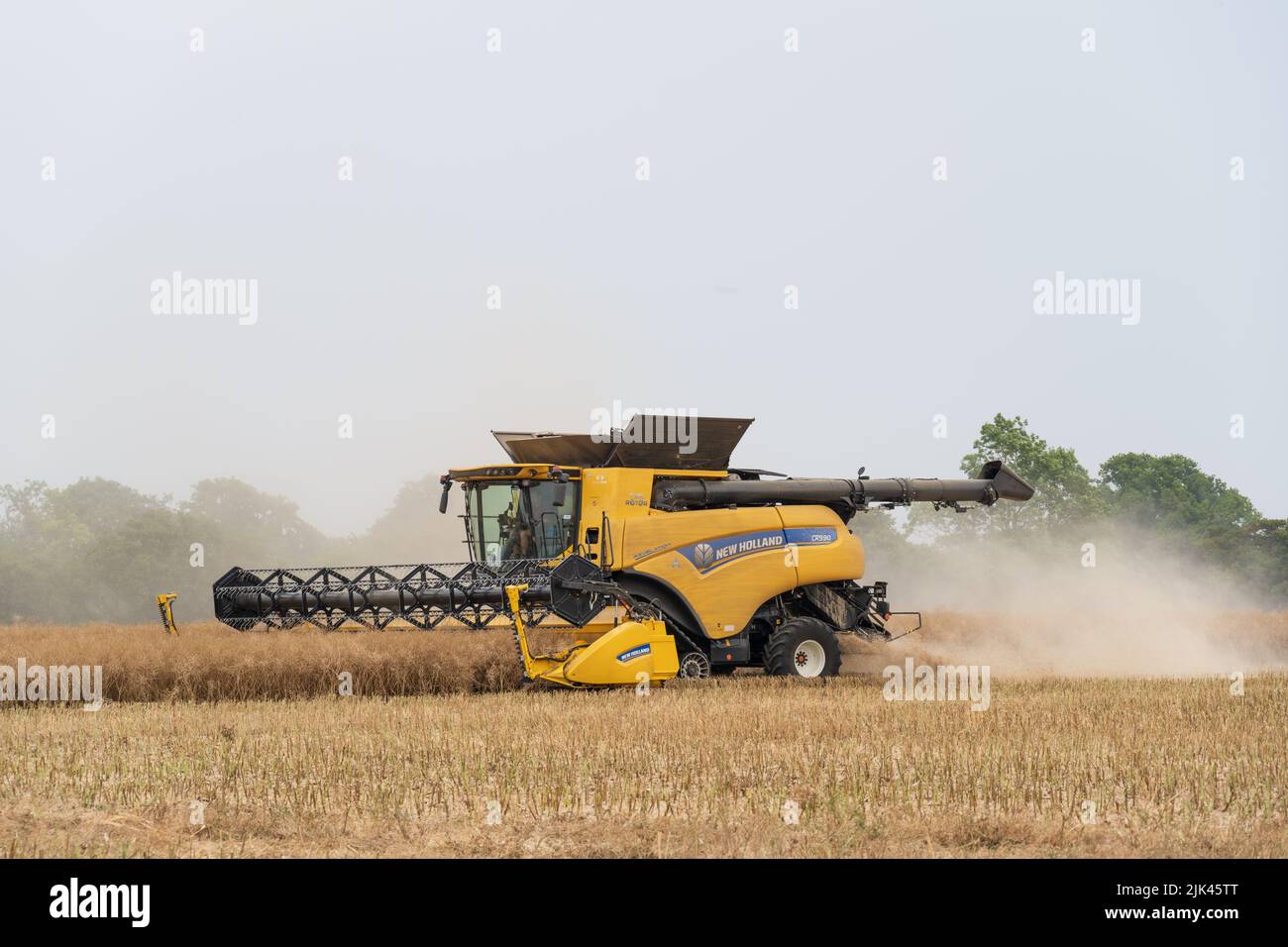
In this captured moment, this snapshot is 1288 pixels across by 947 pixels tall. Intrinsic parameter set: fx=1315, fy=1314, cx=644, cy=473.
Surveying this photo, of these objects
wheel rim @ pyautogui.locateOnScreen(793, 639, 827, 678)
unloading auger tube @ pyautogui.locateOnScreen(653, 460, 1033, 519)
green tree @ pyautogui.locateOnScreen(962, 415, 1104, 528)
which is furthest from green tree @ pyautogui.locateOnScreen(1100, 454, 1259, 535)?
wheel rim @ pyautogui.locateOnScreen(793, 639, 827, 678)

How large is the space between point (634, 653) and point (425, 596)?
2.23 m

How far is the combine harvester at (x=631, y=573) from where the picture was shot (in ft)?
43.1

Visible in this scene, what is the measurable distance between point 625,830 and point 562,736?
292 cm

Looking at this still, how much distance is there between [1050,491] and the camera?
156ft

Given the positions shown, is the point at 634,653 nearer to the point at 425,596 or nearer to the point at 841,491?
the point at 425,596

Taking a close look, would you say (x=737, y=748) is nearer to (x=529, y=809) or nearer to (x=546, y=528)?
(x=529, y=809)

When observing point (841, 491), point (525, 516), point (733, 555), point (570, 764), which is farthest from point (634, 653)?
point (570, 764)

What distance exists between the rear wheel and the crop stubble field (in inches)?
53.6

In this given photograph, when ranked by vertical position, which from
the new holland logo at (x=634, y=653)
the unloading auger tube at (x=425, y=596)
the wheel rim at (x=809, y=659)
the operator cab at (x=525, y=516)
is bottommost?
the wheel rim at (x=809, y=659)

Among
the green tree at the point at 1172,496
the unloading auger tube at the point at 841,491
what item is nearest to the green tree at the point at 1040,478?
the green tree at the point at 1172,496

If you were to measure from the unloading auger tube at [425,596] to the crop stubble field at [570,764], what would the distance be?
1.14 feet

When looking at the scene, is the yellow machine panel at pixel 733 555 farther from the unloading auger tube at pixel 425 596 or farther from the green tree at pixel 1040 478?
the green tree at pixel 1040 478

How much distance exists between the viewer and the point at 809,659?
15242mm
